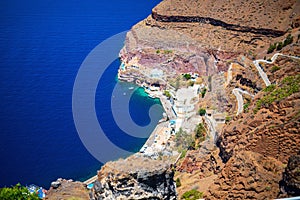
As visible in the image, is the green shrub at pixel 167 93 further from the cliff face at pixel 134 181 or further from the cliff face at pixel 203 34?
the cliff face at pixel 134 181

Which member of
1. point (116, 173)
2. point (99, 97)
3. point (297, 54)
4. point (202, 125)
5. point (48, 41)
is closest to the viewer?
point (116, 173)

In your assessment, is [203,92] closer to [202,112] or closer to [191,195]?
[202,112]

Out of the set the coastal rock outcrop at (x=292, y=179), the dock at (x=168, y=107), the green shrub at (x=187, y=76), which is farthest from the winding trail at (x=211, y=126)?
the green shrub at (x=187, y=76)

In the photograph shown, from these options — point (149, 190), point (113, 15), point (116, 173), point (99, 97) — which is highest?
point (113, 15)

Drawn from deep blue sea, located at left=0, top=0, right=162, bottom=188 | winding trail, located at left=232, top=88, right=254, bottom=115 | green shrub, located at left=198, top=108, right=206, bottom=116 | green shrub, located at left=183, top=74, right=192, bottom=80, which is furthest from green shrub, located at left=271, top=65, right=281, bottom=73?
green shrub, located at left=183, top=74, right=192, bottom=80

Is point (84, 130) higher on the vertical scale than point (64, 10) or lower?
lower

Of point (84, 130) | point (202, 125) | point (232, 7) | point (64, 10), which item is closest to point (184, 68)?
point (232, 7)

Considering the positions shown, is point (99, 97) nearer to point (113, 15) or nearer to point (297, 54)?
point (297, 54)
